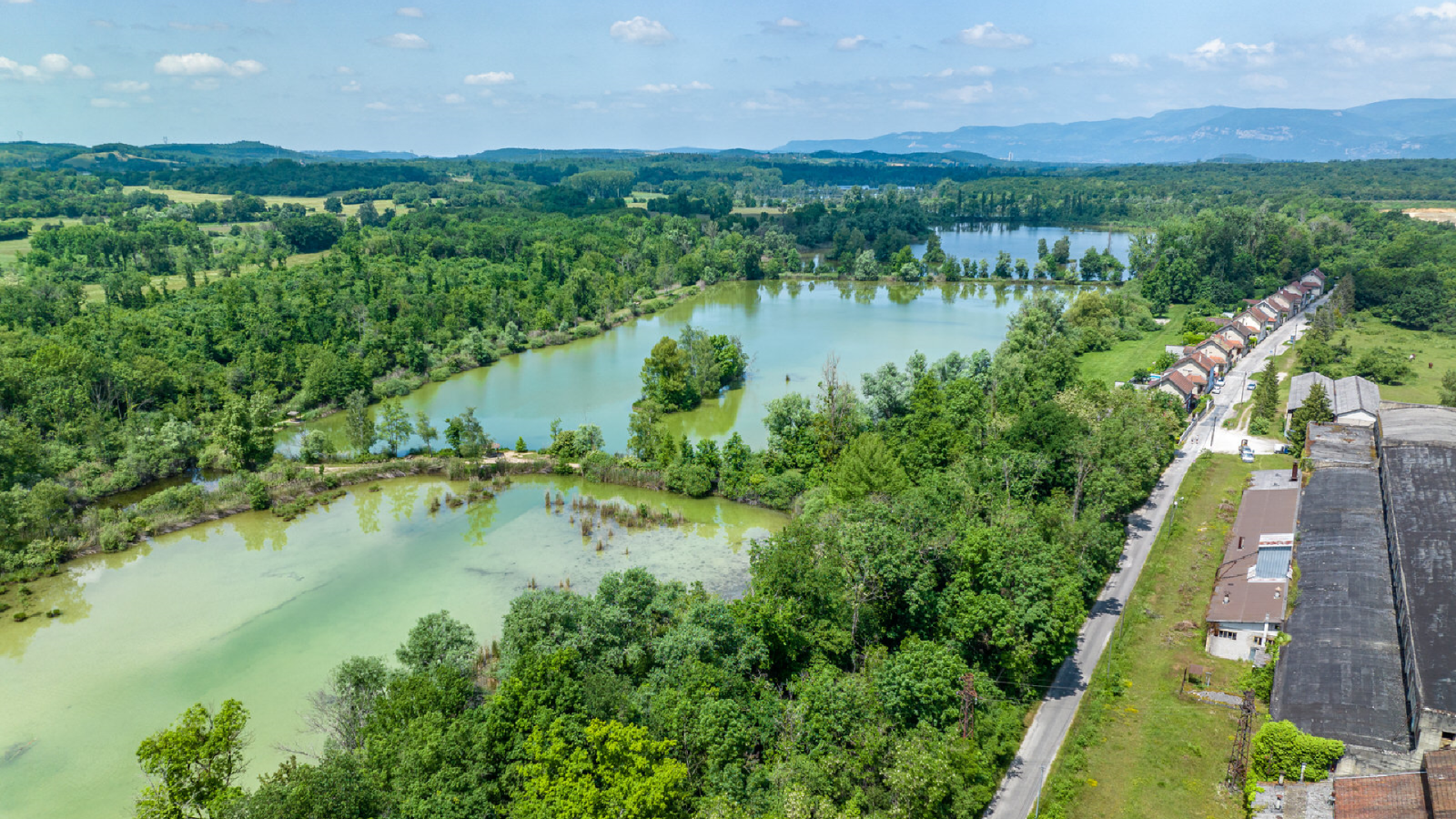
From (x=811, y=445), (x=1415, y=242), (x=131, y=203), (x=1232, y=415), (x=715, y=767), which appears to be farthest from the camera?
(x=131, y=203)

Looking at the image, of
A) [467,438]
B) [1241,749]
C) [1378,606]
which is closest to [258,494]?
[467,438]

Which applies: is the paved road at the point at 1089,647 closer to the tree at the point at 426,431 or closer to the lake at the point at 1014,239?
the tree at the point at 426,431

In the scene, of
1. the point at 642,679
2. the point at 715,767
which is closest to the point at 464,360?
the point at 642,679

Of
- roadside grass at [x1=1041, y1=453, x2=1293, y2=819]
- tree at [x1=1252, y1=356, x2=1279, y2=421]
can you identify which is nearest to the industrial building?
roadside grass at [x1=1041, y1=453, x2=1293, y2=819]

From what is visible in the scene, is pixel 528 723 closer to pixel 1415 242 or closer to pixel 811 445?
pixel 811 445

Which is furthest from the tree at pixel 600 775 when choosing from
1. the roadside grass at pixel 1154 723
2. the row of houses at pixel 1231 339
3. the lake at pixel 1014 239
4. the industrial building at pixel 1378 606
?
the lake at pixel 1014 239

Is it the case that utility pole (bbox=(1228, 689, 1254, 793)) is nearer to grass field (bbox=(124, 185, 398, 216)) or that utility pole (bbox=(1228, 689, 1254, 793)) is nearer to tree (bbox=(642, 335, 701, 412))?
tree (bbox=(642, 335, 701, 412))
